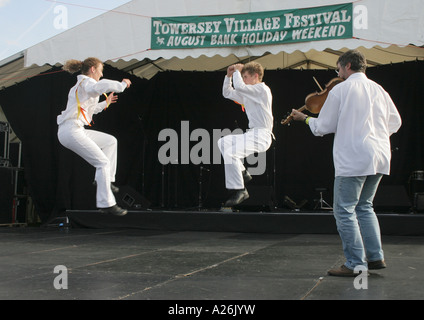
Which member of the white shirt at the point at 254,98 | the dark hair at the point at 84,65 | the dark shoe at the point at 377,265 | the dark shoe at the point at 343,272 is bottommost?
the dark shoe at the point at 343,272

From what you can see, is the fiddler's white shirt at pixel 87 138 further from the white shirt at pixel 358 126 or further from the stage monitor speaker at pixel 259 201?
the stage monitor speaker at pixel 259 201

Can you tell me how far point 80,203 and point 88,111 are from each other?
508 cm

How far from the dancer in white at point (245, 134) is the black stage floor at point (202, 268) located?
919 millimetres

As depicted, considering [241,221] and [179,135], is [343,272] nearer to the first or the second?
[241,221]

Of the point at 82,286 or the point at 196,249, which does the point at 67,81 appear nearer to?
the point at 196,249

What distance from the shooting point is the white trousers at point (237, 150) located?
5.52 meters

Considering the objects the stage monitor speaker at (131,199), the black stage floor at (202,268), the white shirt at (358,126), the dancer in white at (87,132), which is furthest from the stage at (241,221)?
the white shirt at (358,126)

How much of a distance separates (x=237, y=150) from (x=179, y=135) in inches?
269

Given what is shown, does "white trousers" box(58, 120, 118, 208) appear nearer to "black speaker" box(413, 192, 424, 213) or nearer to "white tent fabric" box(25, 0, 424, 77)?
"white tent fabric" box(25, 0, 424, 77)

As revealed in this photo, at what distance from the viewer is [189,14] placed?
7102 mm

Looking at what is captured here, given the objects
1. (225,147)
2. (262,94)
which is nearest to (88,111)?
(225,147)

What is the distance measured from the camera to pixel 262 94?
219 inches

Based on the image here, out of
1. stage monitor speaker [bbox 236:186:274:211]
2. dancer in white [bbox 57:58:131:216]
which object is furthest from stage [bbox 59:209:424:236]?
dancer in white [bbox 57:58:131:216]

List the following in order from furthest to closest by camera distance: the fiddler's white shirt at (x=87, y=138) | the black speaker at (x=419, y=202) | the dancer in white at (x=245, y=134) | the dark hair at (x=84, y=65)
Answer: the black speaker at (x=419, y=202), the dark hair at (x=84, y=65), the fiddler's white shirt at (x=87, y=138), the dancer in white at (x=245, y=134)
